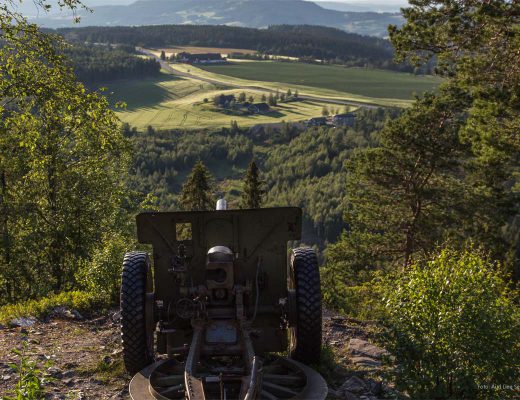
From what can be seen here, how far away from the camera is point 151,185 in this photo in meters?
110

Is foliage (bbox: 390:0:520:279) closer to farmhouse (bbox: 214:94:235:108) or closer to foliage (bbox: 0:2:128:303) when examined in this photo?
foliage (bbox: 0:2:128:303)

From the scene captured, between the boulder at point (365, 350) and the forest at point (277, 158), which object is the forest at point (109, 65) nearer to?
the forest at point (277, 158)

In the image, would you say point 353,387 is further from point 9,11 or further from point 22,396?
point 9,11

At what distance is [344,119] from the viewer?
148625 mm

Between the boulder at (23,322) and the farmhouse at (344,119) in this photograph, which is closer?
the boulder at (23,322)

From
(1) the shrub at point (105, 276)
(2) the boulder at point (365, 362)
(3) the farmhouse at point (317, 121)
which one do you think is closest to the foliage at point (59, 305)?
(1) the shrub at point (105, 276)

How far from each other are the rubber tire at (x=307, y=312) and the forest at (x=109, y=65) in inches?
6035

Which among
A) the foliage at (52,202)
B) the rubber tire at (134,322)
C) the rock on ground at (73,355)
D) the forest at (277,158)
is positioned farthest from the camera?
the forest at (277,158)

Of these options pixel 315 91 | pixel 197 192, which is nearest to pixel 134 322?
pixel 197 192

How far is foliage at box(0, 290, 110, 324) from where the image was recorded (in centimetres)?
1016

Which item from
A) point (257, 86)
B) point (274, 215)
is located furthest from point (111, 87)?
point (274, 215)

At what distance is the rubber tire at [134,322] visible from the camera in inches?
291

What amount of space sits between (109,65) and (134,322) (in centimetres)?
17686

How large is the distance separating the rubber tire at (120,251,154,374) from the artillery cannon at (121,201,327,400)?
0.04 feet
